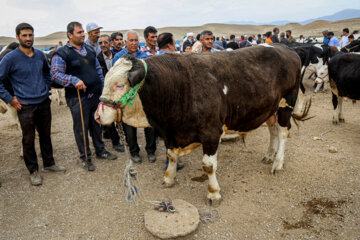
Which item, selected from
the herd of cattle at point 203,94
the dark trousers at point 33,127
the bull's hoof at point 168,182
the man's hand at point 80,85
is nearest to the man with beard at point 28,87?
the dark trousers at point 33,127

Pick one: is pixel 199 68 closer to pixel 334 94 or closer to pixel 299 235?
pixel 299 235

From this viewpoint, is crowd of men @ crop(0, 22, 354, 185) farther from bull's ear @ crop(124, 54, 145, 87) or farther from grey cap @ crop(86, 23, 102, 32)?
bull's ear @ crop(124, 54, 145, 87)

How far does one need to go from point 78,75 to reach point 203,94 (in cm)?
245

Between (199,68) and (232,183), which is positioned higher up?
(199,68)

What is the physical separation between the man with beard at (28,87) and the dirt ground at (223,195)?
27.0 inches

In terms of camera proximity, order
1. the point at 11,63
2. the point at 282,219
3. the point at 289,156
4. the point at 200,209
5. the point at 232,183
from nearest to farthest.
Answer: the point at 282,219 < the point at 200,209 < the point at 11,63 < the point at 232,183 < the point at 289,156

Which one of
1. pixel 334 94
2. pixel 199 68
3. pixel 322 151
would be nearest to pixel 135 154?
pixel 199 68

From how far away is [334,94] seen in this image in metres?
6.82

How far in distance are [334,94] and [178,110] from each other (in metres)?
5.64

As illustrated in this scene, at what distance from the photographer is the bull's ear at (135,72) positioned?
2621 millimetres

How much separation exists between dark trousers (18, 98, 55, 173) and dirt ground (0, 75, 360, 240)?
1.44ft

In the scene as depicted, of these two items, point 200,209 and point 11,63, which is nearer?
point 200,209

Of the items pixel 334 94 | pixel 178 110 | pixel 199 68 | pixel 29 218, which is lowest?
pixel 29 218

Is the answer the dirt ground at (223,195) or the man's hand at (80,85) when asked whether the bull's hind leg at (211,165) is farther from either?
the man's hand at (80,85)
